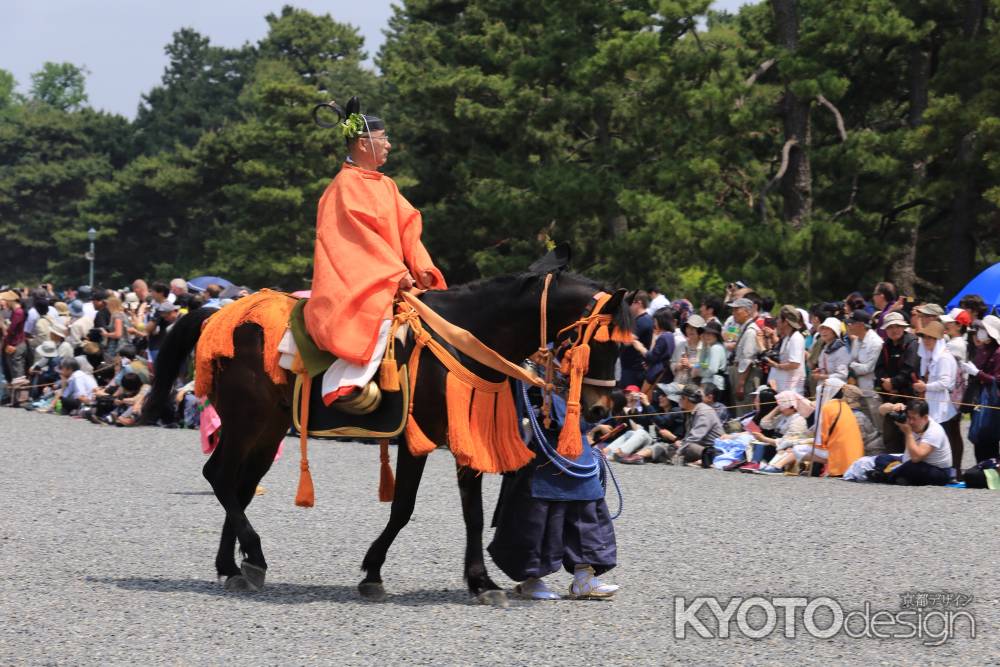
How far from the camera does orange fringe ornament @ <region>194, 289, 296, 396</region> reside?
7.04 meters

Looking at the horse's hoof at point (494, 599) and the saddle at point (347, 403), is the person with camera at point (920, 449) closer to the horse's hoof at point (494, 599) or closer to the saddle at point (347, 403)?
the horse's hoof at point (494, 599)

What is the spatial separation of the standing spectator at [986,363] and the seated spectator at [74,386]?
1180 cm

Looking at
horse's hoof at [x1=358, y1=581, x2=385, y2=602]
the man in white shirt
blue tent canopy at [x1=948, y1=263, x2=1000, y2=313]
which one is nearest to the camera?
horse's hoof at [x1=358, y1=581, x2=385, y2=602]

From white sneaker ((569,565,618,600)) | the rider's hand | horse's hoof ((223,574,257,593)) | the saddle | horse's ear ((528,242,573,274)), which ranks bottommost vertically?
horse's hoof ((223,574,257,593))

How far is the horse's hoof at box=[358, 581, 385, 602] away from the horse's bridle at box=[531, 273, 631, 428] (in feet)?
4.11

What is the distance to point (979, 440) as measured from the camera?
11859 millimetres

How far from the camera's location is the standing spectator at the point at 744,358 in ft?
45.3

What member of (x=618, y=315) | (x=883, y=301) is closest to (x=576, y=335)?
(x=618, y=315)

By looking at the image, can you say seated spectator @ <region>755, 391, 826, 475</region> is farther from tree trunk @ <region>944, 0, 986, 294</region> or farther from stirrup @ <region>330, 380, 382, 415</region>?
tree trunk @ <region>944, 0, 986, 294</region>

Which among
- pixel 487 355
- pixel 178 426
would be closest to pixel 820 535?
pixel 487 355

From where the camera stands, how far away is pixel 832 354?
12.9 metres

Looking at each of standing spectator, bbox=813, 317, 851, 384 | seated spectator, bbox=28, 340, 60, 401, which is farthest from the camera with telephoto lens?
seated spectator, bbox=28, 340, 60, 401

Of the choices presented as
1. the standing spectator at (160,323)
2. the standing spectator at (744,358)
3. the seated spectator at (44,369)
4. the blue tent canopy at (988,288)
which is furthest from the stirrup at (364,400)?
the seated spectator at (44,369)

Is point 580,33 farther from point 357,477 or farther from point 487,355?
point 487,355
